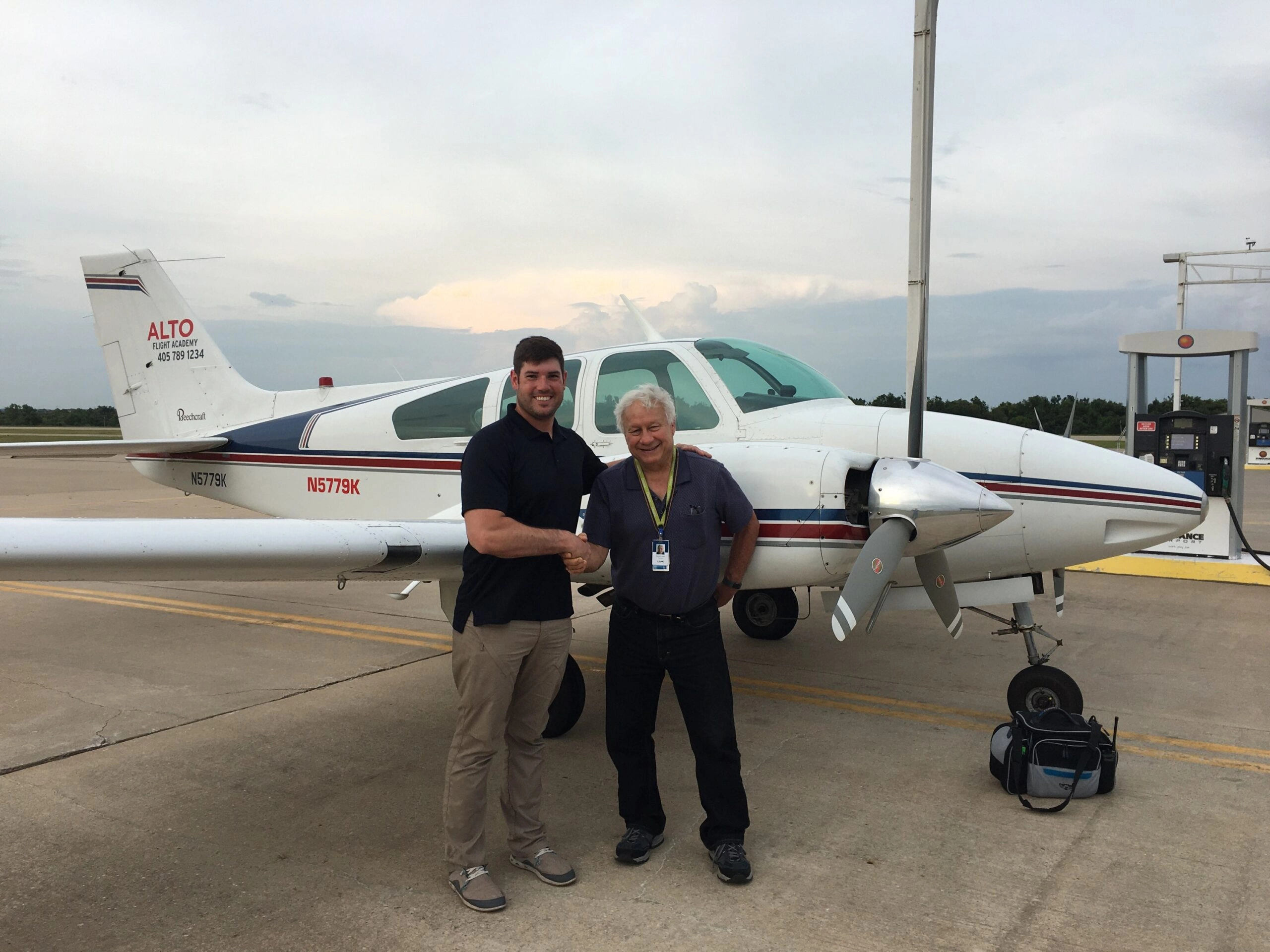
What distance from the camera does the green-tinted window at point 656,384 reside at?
5184mm

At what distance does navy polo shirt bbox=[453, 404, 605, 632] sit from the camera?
10.3ft

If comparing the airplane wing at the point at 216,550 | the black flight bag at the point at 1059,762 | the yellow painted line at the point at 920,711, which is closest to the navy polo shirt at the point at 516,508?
the airplane wing at the point at 216,550

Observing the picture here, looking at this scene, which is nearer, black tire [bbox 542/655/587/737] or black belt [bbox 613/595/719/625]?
black belt [bbox 613/595/719/625]

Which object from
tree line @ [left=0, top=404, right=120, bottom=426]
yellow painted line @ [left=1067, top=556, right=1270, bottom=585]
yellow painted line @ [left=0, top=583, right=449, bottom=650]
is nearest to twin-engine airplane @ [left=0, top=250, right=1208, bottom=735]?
yellow painted line @ [left=0, top=583, right=449, bottom=650]

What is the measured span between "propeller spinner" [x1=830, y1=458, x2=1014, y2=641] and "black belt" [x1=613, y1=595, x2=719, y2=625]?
24.4 inches

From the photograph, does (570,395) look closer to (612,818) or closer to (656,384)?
(656,384)

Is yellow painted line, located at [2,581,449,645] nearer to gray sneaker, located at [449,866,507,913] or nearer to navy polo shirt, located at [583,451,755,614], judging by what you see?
gray sneaker, located at [449,866,507,913]

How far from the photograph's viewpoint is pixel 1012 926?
297cm

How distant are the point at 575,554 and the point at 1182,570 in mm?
9588

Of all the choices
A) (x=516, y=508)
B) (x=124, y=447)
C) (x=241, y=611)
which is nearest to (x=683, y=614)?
(x=516, y=508)

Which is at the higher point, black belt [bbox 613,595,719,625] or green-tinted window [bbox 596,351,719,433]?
green-tinted window [bbox 596,351,719,433]

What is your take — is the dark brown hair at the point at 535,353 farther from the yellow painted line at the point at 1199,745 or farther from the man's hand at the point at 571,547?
the yellow painted line at the point at 1199,745

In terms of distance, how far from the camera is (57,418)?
91875mm

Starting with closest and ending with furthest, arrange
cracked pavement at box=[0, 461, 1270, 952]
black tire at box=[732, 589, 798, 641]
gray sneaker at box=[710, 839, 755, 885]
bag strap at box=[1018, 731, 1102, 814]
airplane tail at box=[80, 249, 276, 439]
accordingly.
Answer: cracked pavement at box=[0, 461, 1270, 952] → gray sneaker at box=[710, 839, 755, 885] → bag strap at box=[1018, 731, 1102, 814] → black tire at box=[732, 589, 798, 641] → airplane tail at box=[80, 249, 276, 439]
